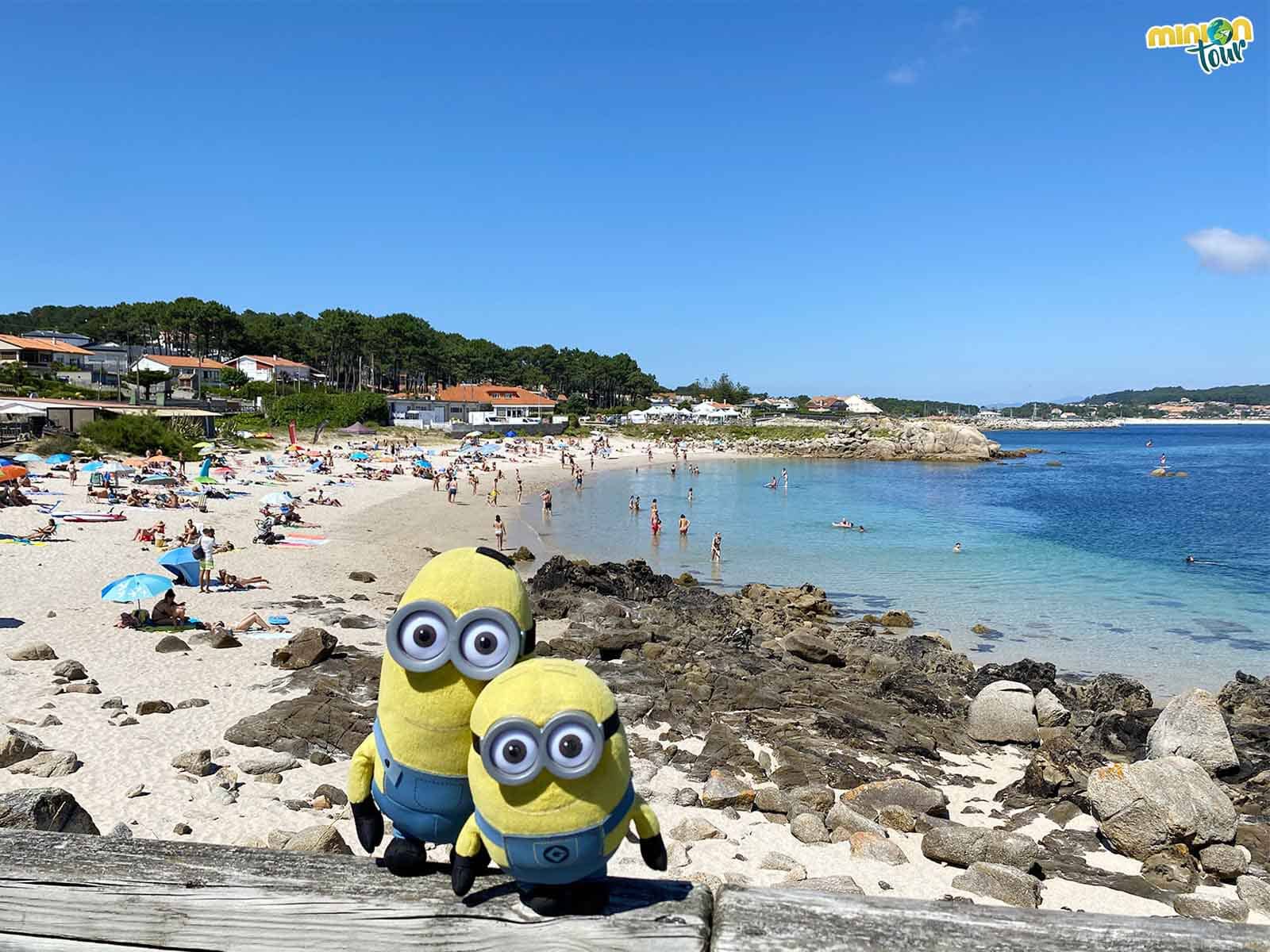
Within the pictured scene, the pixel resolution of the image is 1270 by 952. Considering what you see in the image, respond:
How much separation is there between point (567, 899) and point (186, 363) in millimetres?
102349

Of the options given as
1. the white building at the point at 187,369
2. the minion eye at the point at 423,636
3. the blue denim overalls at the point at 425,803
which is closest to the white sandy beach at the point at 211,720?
the blue denim overalls at the point at 425,803

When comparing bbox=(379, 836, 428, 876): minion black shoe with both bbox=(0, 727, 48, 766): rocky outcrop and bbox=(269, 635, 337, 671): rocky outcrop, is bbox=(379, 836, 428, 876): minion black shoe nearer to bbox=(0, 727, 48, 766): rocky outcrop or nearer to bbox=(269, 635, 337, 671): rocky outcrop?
bbox=(0, 727, 48, 766): rocky outcrop

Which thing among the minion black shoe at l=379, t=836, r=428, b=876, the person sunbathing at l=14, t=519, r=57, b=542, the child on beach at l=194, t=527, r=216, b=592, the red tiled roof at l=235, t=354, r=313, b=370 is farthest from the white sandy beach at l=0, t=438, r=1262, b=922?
the red tiled roof at l=235, t=354, r=313, b=370

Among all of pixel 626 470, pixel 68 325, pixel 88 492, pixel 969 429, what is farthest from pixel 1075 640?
pixel 68 325

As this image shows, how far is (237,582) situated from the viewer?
2189cm

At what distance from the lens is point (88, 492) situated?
1335 inches

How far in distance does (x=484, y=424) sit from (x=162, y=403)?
31.9 meters

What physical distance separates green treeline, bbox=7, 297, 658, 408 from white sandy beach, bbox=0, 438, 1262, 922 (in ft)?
275

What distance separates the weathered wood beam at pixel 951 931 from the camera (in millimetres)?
1765

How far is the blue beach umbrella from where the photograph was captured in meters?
19.8

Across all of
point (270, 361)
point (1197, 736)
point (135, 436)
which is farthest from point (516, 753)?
point (270, 361)

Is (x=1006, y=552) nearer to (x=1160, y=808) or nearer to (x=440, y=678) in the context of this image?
(x=1160, y=808)

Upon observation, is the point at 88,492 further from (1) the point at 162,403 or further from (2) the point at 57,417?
(1) the point at 162,403

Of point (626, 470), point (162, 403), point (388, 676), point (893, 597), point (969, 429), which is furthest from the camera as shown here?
point (969, 429)
